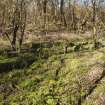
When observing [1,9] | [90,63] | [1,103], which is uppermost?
[1,9]

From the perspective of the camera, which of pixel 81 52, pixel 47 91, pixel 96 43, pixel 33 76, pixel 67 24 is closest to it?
pixel 47 91

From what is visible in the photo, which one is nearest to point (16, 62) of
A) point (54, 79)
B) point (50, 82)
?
point (54, 79)

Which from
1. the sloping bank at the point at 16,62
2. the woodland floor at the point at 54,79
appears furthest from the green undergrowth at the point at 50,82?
the sloping bank at the point at 16,62

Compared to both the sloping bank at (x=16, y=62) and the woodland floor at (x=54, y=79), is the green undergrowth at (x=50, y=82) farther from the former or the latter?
the sloping bank at (x=16, y=62)

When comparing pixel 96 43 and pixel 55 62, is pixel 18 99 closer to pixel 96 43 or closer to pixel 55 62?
pixel 55 62

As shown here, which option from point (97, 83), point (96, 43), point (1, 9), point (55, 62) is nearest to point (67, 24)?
point (1, 9)

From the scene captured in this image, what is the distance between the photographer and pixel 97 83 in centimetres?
1388

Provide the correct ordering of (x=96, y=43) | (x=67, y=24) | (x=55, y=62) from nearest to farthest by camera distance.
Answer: (x=55, y=62)
(x=96, y=43)
(x=67, y=24)

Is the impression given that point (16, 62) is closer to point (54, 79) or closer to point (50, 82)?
point (54, 79)

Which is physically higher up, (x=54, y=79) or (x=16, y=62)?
(x=16, y=62)

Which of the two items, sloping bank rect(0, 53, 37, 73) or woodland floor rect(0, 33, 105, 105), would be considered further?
sloping bank rect(0, 53, 37, 73)

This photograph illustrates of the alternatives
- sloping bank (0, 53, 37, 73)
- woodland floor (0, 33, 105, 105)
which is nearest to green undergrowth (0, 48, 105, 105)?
woodland floor (0, 33, 105, 105)

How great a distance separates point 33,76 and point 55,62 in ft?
7.33

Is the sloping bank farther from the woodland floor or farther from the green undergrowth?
the green undergrowth
